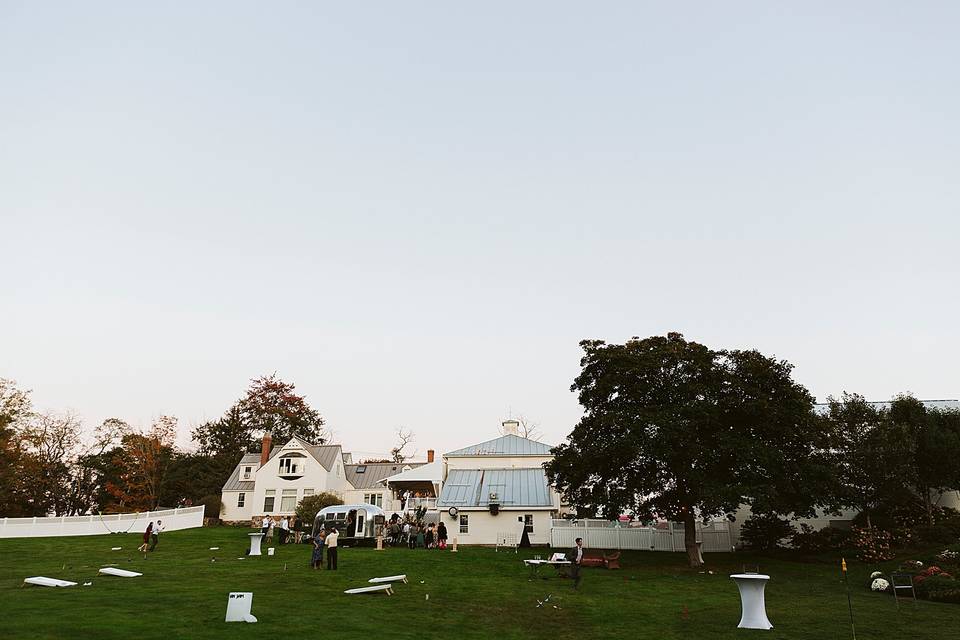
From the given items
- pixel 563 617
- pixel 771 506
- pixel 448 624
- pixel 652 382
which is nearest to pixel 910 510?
pixel 771 506

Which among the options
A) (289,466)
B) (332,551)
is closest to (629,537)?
(332,551)

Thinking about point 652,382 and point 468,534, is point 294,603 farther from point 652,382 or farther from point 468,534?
point 468,534

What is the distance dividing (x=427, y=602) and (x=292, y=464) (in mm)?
41297

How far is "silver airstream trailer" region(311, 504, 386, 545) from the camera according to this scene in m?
34.1

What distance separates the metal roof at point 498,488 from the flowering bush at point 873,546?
15.4 m

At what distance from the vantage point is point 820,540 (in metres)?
33.4

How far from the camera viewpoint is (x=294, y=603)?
16.1 meters

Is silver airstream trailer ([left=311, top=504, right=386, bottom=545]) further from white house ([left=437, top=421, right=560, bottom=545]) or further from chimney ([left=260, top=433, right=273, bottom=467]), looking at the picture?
chimney ([left=260, top=433, right=273, bottom=467])

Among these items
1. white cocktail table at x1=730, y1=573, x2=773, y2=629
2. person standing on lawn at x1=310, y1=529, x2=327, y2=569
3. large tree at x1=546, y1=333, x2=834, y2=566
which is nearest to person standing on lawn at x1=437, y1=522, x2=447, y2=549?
large tree at x1=546, y1=333, x2=834, y2=566

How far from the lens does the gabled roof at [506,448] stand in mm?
51531

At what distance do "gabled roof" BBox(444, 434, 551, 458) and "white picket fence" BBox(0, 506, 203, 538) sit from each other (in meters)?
21.5

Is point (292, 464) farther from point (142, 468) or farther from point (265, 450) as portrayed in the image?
point (142, 468)

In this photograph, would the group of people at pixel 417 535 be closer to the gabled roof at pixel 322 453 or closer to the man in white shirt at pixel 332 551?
the man in white shirt at pixel 332 551

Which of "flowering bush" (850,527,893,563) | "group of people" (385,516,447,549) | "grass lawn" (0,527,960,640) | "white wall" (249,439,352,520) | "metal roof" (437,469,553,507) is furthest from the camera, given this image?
"white wall" (249,439,352,520)
